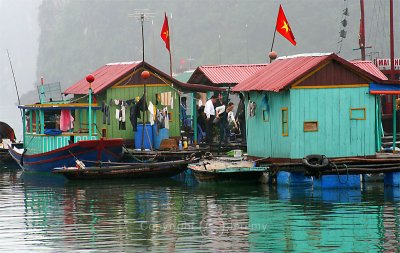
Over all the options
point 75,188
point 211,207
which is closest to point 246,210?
point 211,207

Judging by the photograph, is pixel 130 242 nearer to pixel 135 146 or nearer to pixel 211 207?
pixel 211 207

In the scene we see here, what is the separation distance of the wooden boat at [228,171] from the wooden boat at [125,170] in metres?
1.75

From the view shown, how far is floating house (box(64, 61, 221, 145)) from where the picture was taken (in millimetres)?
41594

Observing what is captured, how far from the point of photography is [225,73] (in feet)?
148

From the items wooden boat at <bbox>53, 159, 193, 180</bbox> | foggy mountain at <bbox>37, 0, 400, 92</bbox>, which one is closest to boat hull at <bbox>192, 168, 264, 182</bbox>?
wooden boat at <bbox>53, 159, 193, 180</bbox>

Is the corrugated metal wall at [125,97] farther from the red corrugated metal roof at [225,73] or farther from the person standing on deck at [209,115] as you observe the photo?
the red corrugated metal roof at [225,73]

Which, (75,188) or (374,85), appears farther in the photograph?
(75,188)

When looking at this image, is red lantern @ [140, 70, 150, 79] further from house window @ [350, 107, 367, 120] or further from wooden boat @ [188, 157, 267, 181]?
house window @ [350, 107, 367, 120]

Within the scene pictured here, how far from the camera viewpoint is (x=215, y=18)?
190625 millimetres

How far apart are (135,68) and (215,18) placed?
492ft

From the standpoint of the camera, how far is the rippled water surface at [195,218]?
70.9ft

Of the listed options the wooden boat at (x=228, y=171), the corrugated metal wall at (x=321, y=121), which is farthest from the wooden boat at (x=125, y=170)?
the corrugated metal wall at (x=321, y=121)

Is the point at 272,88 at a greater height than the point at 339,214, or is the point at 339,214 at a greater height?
the point at 272,88

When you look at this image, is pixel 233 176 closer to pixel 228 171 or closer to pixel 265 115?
pixel 228 171
